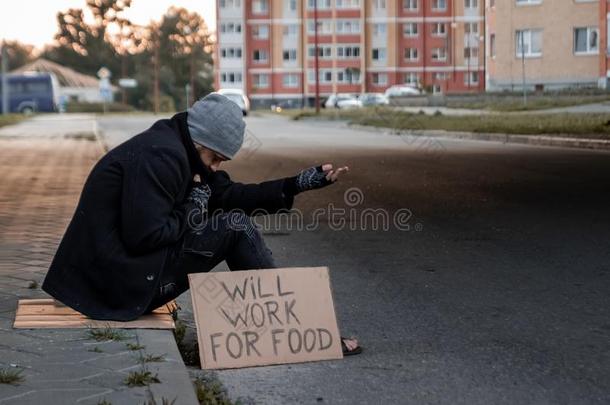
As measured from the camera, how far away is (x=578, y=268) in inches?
315

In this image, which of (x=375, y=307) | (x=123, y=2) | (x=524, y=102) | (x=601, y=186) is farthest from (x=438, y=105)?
(x=123, y=2)

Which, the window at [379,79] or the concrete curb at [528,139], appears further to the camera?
the window at [379,79]

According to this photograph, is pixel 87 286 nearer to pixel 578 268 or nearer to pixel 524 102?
pixel 578 268

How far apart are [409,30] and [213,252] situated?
9455 cm

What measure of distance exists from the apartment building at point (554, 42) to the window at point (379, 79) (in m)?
41.4

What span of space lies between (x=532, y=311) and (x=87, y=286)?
2605mm

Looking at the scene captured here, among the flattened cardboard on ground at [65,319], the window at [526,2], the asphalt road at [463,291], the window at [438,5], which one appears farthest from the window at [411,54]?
the flattened cardboard on ground at [65,319]

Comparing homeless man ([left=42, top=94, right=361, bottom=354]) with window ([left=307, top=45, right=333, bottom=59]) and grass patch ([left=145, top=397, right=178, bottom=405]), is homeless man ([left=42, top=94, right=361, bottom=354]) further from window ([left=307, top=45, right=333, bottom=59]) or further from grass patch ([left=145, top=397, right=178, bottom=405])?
window ([left=307, top=45, right=333, bottom=59])

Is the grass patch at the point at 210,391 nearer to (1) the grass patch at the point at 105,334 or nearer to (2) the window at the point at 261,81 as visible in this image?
(1) the grass patch at the point at 105,334

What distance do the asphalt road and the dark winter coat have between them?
724 mm

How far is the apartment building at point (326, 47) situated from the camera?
97375 millimetres

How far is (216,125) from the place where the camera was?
210 inches

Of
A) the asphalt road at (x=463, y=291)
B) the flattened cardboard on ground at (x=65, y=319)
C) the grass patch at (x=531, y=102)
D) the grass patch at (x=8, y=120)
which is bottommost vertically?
the asphalt road at (x=463, y=291)

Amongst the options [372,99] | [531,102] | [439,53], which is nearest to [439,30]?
[439,53]
